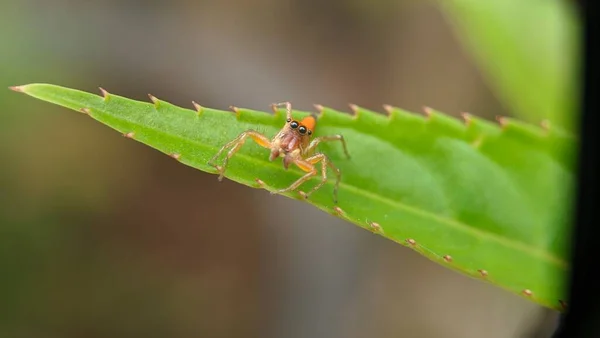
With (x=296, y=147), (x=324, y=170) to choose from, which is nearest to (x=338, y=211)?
(x=324, y=170)

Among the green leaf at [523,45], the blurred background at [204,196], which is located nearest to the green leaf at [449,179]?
the green leaf at [523,45]

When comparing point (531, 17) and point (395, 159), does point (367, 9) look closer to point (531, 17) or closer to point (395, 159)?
point (531, 17)

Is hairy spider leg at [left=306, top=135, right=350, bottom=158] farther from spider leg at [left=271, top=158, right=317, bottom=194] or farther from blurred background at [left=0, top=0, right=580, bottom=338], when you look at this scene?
blurred background at [left=0, top=0, right=580, bottom=338]

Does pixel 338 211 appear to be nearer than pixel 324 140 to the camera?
Yes

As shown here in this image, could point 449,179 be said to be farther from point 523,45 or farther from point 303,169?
point 523,45

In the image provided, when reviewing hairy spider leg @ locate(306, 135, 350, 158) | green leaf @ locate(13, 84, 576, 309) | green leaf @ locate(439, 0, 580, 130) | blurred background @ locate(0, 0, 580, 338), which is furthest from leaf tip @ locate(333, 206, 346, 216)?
blurred background @ locate(0, 0, 580, 338)

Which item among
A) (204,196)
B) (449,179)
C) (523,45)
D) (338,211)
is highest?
(523,45)

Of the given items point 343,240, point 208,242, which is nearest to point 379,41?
point 343,240

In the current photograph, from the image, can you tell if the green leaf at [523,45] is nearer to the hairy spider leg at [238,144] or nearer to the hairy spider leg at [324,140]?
the hairy spider leg at [324,140]
